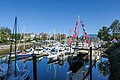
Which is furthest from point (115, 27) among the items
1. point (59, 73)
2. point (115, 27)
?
point (59, 73)

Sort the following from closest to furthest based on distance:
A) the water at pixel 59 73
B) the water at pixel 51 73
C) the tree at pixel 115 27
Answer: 1. the water at pixel 59 73
2. the water at pixel 51 73
3. the tree at pixel 115 27

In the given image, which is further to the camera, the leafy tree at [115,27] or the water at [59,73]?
the leafy tree at [115,27]

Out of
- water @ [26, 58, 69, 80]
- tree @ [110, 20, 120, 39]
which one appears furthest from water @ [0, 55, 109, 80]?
tree @ [110, 20, 120, 39]

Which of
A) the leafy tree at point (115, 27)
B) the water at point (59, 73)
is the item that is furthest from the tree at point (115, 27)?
the water at point (59, 73)

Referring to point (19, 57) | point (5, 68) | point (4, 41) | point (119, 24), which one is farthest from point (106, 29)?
point (5, 68)

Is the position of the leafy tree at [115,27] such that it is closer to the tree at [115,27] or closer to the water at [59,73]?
the tree at [115,27]

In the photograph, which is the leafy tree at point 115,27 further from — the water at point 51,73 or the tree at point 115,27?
→ the water at point 51,73

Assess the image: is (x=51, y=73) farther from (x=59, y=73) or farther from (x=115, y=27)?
(x=115, y=27)

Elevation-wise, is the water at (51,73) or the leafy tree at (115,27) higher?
the leafy tree at (115,27)

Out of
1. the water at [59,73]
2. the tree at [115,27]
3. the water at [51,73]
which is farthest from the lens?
the tree at [115,27]

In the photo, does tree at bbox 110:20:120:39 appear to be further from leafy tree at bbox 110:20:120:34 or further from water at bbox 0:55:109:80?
water at bbox 0:55:109:80

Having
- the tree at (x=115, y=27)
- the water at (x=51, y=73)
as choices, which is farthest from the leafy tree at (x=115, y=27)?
the water at (x=51, y=73)

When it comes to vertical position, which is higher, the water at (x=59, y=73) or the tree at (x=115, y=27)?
the tree at (x=115, y=27)

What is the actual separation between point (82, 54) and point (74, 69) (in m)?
5.14
